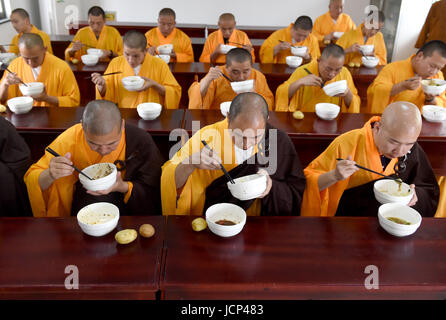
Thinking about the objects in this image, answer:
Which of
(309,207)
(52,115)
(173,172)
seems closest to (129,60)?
(52,115)

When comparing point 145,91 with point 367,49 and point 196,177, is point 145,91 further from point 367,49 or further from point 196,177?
point 367,49

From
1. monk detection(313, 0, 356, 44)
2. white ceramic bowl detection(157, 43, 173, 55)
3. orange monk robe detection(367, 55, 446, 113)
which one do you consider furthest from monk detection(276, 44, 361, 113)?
monk detection(313, 0, 356, 44)

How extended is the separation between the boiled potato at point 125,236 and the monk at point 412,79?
325cm

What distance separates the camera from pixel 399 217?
2004mm

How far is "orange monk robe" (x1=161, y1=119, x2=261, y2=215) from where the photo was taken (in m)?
2.45

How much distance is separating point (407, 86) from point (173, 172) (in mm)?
2719

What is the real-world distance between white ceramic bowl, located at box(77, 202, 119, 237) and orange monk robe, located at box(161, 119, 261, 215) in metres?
0.56

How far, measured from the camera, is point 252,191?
190cm

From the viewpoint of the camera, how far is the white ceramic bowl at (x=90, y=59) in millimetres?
5284

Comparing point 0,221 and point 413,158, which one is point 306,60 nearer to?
point 413,158

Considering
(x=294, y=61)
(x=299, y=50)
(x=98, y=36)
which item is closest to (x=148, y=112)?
(x=294, y=61)

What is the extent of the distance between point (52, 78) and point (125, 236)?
291 centimetres

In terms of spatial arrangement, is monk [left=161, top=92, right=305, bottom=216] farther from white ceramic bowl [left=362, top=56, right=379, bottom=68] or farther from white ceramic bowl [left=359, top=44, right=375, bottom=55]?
white ceramic bowl [left=359, top=44, right=375, bottom=55]
